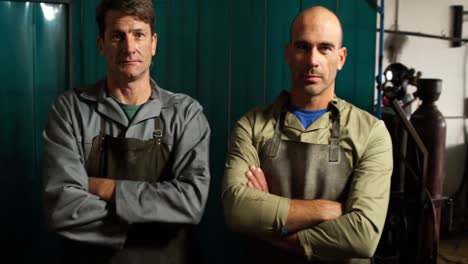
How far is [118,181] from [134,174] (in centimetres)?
10

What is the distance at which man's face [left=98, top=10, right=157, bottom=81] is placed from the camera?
170 centimetres

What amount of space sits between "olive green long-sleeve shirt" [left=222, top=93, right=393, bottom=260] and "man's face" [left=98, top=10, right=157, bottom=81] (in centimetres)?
46

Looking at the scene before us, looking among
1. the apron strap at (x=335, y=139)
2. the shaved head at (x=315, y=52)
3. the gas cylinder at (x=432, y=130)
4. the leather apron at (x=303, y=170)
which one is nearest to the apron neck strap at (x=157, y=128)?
the leather apron at (x=303, y=170)

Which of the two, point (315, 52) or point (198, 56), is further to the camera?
point (198, 56)

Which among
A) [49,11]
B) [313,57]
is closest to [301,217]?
[313,57]

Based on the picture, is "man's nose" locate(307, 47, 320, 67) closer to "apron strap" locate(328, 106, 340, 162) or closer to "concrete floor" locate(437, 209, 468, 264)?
"apron strap" locate(328, 106, 340, 162)

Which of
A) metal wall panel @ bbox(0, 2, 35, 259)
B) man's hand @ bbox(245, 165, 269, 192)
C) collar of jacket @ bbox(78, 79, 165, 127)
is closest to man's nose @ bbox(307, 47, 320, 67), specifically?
man's hand @ bbox(245, 165, 269, 192)

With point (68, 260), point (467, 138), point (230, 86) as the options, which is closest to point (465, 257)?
point (467, 138)

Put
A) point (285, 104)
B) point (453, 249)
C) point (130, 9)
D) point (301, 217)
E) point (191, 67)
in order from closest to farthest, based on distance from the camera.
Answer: point (301, 217) → point (130, 9) → point (285, 104) → point (191, 67) → point (453, 249)

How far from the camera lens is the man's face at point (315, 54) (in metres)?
1.71

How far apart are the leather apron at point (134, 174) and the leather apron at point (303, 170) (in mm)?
379

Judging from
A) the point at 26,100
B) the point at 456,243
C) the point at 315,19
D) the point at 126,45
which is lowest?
the point at 456,243

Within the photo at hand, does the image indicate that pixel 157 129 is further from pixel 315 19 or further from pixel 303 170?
pixel 315 19

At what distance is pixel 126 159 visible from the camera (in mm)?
1715
